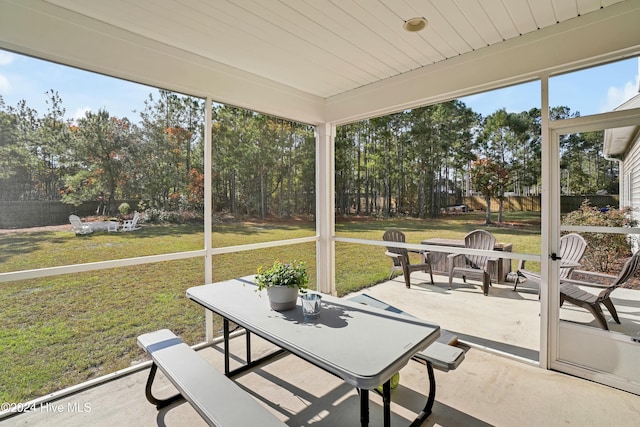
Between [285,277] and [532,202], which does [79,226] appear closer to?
[285,277]

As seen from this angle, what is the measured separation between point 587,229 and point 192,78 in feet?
11.9

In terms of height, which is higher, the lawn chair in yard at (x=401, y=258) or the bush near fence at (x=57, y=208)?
the bush near fence at (x=57, y=208)

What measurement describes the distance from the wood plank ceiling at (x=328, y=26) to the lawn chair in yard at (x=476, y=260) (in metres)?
1.79

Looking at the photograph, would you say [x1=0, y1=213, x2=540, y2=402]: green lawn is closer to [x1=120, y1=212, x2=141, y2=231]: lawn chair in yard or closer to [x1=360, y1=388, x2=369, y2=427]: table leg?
[x1=120, y1=212, x2=141, y2=231]: lawn chair in yard

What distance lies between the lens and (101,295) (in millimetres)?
Result: 2684

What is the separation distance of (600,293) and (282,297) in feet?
8.19

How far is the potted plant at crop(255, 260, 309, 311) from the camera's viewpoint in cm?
204

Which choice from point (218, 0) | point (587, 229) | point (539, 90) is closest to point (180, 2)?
point (218, 0)

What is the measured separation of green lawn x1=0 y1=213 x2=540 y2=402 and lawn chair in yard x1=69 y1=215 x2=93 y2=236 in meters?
0.05

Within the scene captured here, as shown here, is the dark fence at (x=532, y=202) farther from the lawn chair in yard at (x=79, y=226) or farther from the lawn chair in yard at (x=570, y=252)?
the lawn chair in yard at (x=79, y=226)

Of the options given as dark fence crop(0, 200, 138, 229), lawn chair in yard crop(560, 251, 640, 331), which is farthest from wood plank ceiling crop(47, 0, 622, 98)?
lawn chair in yard crop(560, 251, 640, 331)

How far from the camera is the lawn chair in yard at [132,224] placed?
2.77 metres

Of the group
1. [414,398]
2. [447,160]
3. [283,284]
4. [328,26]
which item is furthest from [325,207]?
[414,398]

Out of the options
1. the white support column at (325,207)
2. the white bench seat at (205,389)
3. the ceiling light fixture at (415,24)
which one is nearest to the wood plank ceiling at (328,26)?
the ceiling light fixture at (415,24)
